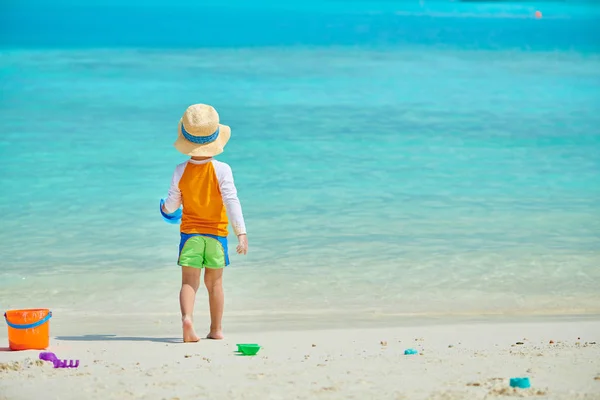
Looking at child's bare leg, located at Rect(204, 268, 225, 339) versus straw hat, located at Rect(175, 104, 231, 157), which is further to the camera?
child's bare leg, located at Rect(204, 268, 225, 339)

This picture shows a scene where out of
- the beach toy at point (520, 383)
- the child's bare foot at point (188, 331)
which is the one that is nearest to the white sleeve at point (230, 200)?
the child's bare foot at point (188, 331)

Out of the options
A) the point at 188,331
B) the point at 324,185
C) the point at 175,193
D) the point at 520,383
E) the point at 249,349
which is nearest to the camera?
the point at 520,383

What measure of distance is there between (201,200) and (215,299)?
1.65ft

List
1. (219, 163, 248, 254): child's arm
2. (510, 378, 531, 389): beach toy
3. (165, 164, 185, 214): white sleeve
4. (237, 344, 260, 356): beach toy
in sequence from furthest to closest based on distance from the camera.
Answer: (165, 164, 185, 214): white sleeve
(219, 163, 248, 254): child's arm
(237, 344, 260, 356): beach toy
(510, 378, 531, 389): beach toy

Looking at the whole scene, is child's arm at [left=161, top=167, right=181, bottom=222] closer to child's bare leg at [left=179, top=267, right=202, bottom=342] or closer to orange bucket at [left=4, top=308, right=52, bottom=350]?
child's bare leg at [left=179, top=267, right=202, bottom=342]

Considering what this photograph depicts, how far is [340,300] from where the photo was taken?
23.0 ft

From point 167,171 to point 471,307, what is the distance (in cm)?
617

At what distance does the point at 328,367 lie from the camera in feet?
15.5

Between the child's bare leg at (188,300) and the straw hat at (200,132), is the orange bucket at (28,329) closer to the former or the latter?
the child's bare leg at (188,300)

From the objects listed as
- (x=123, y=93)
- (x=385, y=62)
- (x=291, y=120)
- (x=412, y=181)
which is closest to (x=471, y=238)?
(x=412, y=181)

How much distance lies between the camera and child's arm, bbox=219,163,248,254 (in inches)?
214

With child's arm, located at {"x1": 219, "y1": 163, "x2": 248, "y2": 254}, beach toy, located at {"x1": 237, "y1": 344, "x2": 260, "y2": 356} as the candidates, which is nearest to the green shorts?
child's arm, located at {"x1": 219, "y1": 163, "x2": 248, "y2": 254}

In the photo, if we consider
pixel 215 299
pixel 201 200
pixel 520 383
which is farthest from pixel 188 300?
pixel 520 383

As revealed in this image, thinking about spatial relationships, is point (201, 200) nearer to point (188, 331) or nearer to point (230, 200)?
point (230, 200)
